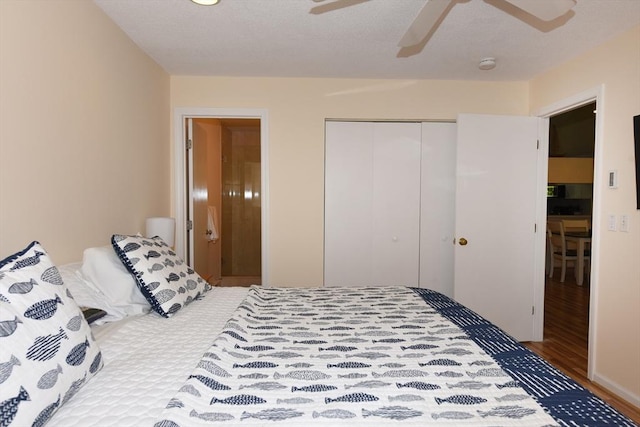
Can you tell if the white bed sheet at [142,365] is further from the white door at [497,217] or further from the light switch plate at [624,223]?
the light switch plate at [624,223]

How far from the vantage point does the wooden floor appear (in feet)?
8.40

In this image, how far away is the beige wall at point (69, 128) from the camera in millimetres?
1537

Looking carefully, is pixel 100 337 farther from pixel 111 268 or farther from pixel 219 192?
pixel 219 192

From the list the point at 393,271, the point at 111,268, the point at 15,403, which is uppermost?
the point at 111,268

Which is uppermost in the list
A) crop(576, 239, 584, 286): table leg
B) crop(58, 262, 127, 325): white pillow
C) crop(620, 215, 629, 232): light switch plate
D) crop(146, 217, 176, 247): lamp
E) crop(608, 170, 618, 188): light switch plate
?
crop(608, 170, 618, 188): light switch plate

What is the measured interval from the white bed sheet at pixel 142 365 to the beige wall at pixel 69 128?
1.95 feet

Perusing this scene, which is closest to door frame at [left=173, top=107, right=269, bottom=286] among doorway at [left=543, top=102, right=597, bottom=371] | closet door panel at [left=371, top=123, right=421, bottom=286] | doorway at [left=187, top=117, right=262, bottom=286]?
closet door panel at [left=371, top=123, right=421, bottom=286]

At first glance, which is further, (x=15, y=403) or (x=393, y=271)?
(x=393, y=271)

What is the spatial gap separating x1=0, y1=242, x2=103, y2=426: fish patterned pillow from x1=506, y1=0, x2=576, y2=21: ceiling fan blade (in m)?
1.93

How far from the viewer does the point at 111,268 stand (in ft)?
5.84

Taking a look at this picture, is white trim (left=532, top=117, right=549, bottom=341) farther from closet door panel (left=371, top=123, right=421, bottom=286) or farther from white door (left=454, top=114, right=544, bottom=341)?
closet door panel (left=371, top=123, right=421, bottom=286)

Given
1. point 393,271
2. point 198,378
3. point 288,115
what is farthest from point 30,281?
point 393,271

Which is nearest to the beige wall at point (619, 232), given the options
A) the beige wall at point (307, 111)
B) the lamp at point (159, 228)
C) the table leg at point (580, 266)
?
the beige wall at point (307, 111)

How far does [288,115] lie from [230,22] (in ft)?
3.84
